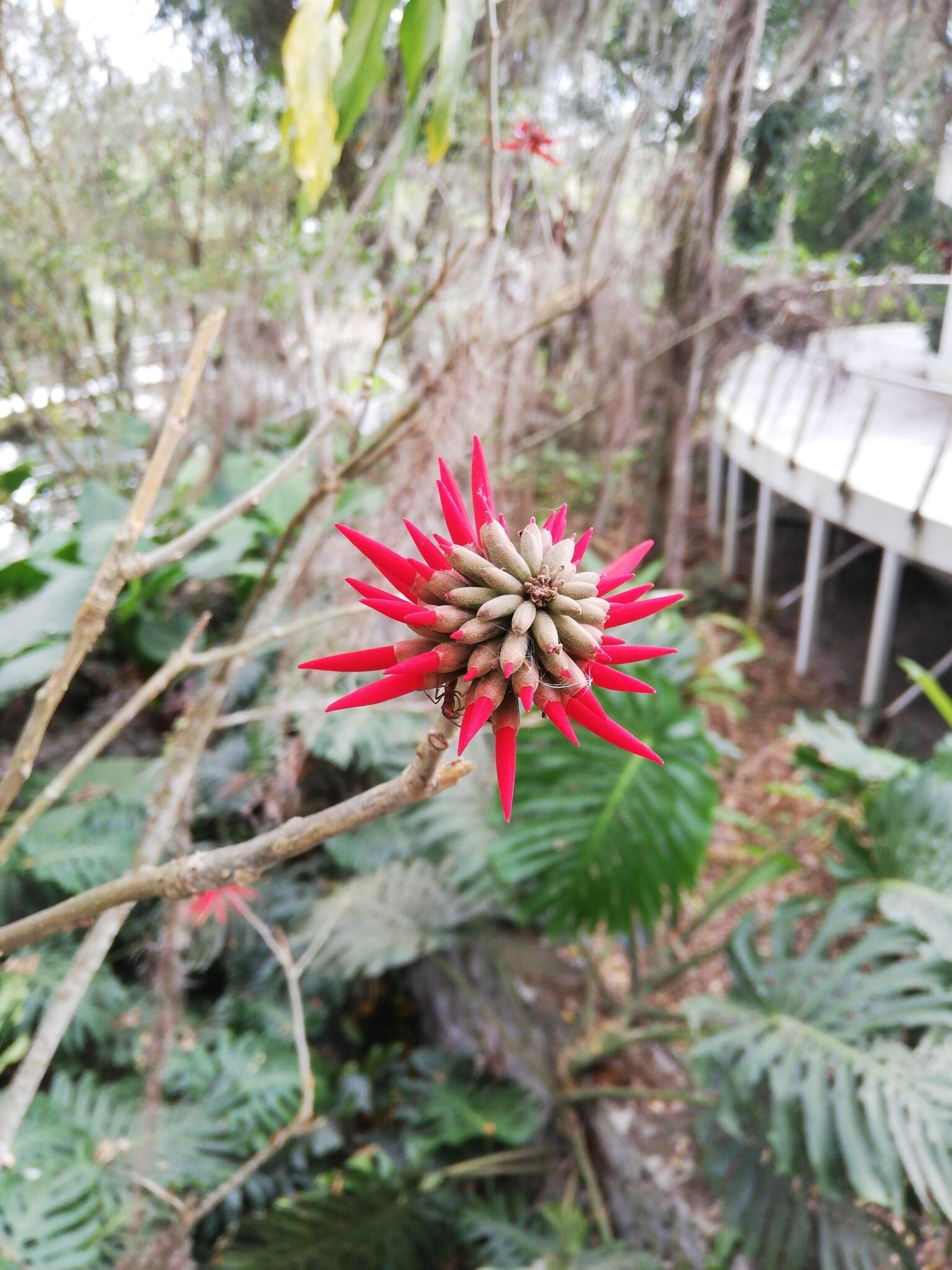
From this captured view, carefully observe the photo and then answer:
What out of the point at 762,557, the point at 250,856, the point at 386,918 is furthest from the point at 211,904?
the point at 762,557

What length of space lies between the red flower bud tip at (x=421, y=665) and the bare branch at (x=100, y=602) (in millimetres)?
329

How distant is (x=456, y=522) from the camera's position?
356mm

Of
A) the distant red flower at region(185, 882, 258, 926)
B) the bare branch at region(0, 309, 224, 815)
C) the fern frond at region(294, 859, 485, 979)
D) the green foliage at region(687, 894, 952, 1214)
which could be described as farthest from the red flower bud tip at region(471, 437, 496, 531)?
the fern frond at region(294, 859, 485, 979)

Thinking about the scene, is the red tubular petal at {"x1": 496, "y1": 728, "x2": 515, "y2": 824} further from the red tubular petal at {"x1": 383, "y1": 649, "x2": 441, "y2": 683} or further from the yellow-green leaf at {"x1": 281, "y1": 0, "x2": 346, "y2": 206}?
the yellow-green leaf at {"x1": 281, "y1": 0, "x2": 346, "y2": 206}

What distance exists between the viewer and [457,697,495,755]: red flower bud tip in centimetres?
30

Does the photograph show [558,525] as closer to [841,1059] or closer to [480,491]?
[480,491]

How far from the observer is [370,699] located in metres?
0.31

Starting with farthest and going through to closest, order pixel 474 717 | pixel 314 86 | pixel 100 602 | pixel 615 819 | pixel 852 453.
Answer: pixel 852 453
pixel 615 819
pixel 314 86
pixel 100 602
pixel 474 717

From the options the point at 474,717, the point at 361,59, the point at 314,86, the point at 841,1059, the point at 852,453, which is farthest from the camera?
the point at 852,453

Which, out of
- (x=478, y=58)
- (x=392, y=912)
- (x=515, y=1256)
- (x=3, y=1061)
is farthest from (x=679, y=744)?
(x=478, y=58)

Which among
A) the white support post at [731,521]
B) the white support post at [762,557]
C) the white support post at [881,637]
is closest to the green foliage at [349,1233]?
the white support post at [881,637]

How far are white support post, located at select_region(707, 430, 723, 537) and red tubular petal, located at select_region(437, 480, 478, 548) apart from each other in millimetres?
2442

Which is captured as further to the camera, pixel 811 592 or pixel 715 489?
pixel 715 489

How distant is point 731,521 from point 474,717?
2678 mm
